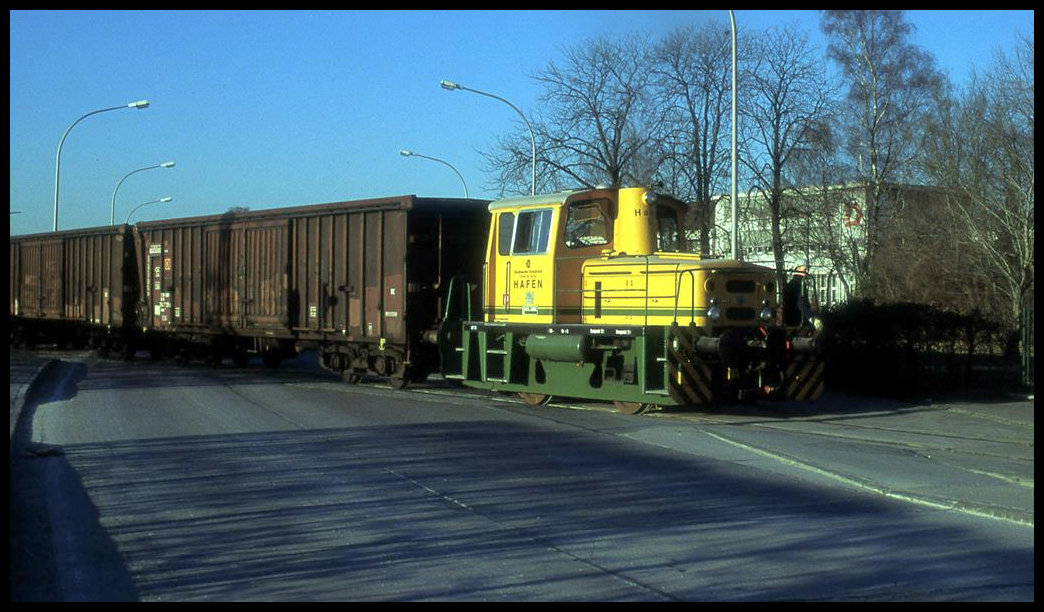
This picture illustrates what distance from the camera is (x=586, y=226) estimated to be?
54.4 ft

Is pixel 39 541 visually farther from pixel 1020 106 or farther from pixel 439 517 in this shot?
pixel 1020 106

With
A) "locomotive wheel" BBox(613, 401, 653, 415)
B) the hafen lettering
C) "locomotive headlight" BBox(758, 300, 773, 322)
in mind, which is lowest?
"locomotive wheel" BBox(613, 401, 653, 415)

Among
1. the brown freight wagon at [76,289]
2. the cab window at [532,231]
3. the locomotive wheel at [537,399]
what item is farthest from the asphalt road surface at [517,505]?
the brown freight wagon at [76,289]

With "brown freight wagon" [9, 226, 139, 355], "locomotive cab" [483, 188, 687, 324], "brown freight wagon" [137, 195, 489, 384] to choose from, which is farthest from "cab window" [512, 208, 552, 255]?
"brown freight wagon" [9, 226, 139, 355]

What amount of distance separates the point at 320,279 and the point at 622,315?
8255mm

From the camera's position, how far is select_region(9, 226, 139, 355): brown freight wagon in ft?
96.9

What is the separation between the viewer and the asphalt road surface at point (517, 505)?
21.4 ft

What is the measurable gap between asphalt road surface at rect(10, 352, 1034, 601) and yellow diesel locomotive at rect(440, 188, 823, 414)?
726 mm

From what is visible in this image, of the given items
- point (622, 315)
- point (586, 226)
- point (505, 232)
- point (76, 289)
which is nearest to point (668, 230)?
point (586, 226)

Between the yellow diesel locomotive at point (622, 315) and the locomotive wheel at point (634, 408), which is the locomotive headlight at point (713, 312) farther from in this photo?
the locomotive wheel at point (634, 408)

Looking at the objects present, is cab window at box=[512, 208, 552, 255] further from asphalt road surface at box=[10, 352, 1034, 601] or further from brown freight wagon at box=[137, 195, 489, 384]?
brown freight wagon at box=[137, 195, 489, 384]

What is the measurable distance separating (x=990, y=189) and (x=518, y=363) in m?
15.4

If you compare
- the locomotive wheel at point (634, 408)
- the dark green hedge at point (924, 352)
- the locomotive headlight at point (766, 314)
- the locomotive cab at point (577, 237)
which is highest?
the locomotive cab at point (577, 237)

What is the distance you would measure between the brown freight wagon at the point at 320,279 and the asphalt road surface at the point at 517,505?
4082 millimetres
